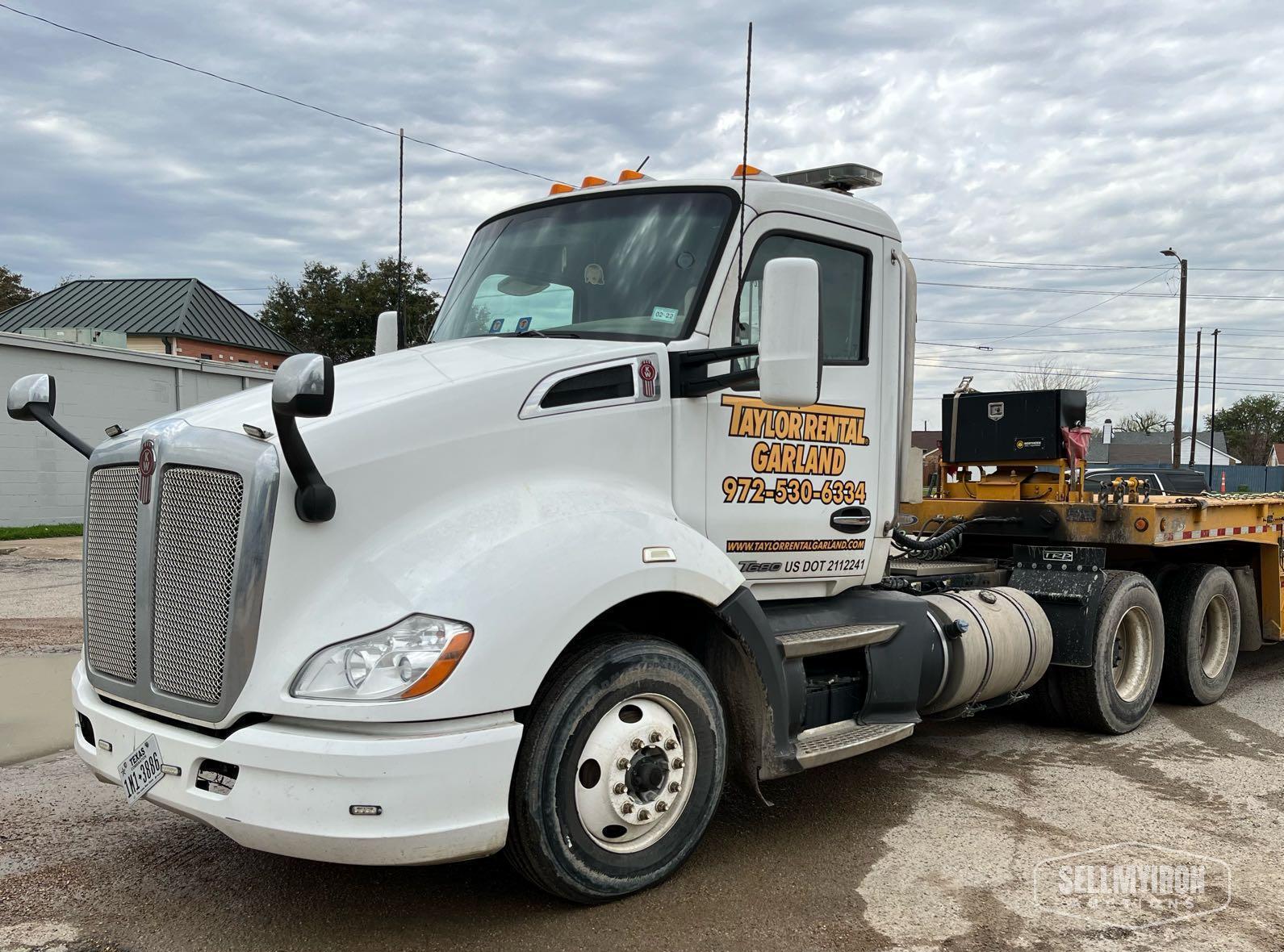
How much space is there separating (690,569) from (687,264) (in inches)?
51.7

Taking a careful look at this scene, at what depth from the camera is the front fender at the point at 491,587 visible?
3.30 meters

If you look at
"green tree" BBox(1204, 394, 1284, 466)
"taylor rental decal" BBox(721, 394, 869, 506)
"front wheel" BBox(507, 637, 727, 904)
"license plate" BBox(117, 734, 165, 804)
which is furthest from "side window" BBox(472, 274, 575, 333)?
"green tree" BBox(1204, 394, 1284, 466)

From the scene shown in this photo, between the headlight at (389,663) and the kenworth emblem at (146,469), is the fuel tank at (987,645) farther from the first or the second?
the kenworth emblem at (146,469)

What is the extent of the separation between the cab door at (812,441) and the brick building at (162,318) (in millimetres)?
41721

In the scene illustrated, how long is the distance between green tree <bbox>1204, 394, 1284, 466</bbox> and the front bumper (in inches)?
3897

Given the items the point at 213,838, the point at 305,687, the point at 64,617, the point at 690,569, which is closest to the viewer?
the point at 305,687

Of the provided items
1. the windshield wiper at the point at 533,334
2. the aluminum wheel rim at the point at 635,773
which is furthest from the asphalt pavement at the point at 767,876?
the windshield wiper at the point at 533,334

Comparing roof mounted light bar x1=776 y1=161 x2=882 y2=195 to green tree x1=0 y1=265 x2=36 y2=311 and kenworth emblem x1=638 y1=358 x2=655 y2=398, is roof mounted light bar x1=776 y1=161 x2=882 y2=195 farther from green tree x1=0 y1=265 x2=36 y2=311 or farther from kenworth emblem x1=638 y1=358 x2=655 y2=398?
green tree x1=0 y1=265 x2=36 y2=311

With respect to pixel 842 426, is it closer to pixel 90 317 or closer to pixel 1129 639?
pixel 1129 639

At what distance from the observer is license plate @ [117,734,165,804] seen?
11.5 feet

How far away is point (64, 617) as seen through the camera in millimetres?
10266

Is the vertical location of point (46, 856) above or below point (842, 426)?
below

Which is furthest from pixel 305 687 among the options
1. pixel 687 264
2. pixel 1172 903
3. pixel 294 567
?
pixel 1172 903

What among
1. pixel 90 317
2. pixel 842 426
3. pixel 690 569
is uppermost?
pixel 90 317
